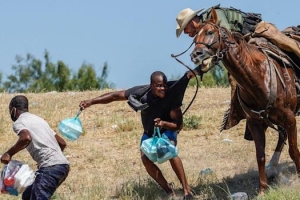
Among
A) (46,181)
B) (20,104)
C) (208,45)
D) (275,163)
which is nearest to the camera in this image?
(46,181)

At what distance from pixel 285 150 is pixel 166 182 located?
2.83 m

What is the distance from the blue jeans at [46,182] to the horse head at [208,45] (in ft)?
6.02

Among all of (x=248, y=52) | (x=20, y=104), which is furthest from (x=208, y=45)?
(x=20, y=104)

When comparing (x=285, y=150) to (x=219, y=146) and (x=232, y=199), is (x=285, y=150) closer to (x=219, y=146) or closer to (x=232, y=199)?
(x=219, y=146)

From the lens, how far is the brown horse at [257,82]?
923 cm

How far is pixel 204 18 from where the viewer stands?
984 centimetres

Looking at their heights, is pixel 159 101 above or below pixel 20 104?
below

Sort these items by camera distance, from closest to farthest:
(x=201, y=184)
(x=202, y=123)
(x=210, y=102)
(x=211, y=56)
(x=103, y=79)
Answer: (x=211, y=56) → (x=201, y=184) → (x=202, y=123) → (x=210, y=102) → (x=103, y=79)

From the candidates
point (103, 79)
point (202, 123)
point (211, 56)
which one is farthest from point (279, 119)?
point (103, 79)

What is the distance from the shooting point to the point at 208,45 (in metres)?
9.08

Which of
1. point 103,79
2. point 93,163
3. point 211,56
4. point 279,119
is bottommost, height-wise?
point 103,79

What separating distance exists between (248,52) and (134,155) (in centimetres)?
369

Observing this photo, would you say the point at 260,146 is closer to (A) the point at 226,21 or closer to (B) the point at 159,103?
(B) the point at 159,103

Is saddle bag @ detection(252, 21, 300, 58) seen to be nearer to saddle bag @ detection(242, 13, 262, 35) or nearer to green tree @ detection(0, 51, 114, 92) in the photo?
saddle bag @ detection(242, 13, 262, 35)
